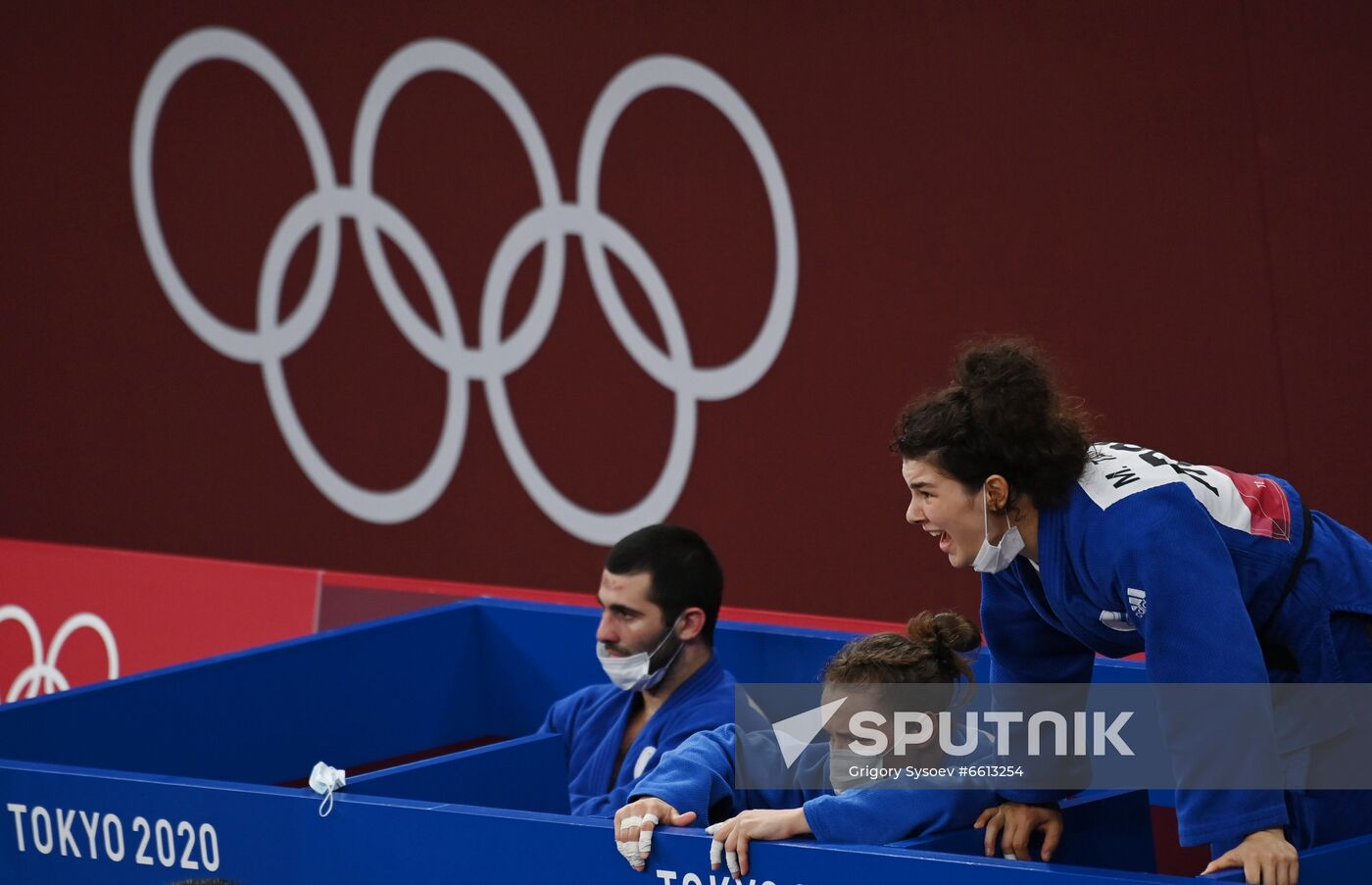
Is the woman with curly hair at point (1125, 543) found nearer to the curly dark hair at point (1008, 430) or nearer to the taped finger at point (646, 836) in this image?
the curly dark hair at point (1008, 430)

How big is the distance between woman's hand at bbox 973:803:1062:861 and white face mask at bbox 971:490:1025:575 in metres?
0.38

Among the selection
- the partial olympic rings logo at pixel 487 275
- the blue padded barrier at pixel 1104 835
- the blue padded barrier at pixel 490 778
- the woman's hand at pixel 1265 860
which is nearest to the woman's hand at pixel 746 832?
the blue padded barrier at pixel 1104 835

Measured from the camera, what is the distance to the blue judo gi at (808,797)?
10.7ft

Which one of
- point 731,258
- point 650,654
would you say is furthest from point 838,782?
point 731,258

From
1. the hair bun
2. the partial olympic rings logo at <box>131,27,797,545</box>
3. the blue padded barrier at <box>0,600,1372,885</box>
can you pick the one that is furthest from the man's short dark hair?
the partial olympic rings logo at <box>131,27,797,545</box>

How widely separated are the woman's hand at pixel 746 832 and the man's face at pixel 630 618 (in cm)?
116

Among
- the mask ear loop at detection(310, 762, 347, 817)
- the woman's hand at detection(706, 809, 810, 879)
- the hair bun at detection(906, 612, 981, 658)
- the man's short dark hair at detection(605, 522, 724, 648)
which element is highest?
the man's short dark hair at detection(605, 522, 724, 648)

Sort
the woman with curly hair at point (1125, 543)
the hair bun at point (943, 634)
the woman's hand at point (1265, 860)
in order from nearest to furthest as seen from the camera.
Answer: the woman's hand at point (1265, 860)
the woman with curly hair at point (1125, 543)
the hair bun at point (943, 634)

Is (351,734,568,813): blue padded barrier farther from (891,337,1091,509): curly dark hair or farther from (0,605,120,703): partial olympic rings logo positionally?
(0,605,120,703): partial olympic rings logo

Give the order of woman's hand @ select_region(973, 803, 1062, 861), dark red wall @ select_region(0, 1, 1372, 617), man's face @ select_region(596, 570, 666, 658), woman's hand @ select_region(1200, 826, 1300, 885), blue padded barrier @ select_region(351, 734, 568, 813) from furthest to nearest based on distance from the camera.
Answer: dark red wall @ select_region(0, 1, 1372, 617) < man's face @ select_region(596, 570, 666, 658) < blue padded barrier @ select_region(351, 734, 568, 813) < woman's hand @ select_region(973, 803, 1062, 861) < woman's hand @ select_region(1200, 826, 1300, 885)

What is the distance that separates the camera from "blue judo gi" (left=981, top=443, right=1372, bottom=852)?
3.04 meters

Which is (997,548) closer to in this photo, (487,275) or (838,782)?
(838,782)

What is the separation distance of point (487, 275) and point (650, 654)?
10.3ft

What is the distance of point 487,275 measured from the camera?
732cm
